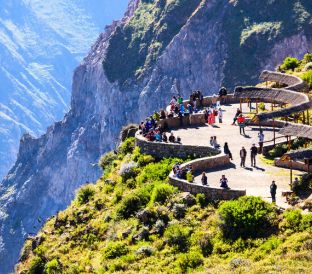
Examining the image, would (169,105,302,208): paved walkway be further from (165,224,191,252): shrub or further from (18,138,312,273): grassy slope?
(165,224,191,252): shrub

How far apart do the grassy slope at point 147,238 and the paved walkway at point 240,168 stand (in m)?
3.61

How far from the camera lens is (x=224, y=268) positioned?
4094cm

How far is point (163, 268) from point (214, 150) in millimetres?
16930

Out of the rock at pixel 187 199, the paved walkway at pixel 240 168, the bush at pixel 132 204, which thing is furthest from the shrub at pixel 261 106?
the rock at pixel 187 199

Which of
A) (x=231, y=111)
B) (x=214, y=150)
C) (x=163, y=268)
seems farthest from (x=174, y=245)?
(x=231, y=111)

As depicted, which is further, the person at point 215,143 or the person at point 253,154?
the person at point 215,143

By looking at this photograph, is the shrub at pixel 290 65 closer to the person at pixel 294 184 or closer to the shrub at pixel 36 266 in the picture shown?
the person at pixel 294 184

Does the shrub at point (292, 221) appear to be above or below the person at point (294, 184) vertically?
below

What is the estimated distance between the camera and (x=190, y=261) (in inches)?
1702

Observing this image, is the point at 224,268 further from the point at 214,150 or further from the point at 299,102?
the point at 299,102

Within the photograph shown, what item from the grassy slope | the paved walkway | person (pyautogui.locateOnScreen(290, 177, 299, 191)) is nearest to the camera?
the grassy slope

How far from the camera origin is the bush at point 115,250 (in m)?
47.9

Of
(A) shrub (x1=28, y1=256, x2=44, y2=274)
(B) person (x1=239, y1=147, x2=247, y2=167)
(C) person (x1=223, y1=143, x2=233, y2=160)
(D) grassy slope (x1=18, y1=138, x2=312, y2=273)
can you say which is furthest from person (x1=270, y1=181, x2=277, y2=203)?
(A) shrub (x1=28, y1=256, x2=44, y2=274)

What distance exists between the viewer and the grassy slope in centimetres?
4122
